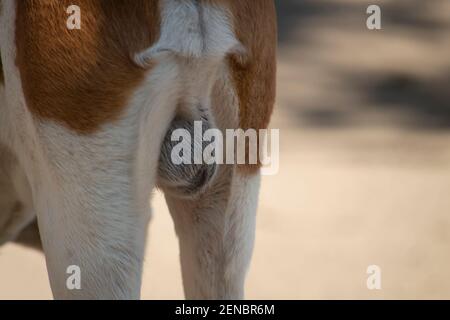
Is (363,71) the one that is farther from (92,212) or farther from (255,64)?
(92,212)

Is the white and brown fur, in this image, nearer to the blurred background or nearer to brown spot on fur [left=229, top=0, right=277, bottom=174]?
brown spot on fur [left=229, top=0, right=277, bottom=174]

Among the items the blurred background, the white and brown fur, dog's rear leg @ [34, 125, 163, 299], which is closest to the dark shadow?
the blurred background

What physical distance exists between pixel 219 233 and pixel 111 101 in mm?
455

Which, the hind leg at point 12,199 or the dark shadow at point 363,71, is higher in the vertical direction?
the dark shadow at point 363,71

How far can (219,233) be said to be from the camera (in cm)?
231

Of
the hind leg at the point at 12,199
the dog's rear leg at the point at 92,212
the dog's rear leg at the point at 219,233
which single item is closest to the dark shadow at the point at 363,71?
the hind leg at the point at 12,199

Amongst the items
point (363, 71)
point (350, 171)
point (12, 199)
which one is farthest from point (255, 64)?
point (363, 71)

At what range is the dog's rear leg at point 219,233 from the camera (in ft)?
7.53

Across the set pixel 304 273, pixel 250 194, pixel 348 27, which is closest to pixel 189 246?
pixel 250 194

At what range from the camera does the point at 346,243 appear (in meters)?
3.74

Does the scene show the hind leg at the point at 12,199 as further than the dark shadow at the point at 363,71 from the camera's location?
No

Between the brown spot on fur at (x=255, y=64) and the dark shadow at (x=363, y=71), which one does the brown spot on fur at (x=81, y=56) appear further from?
the dark shadow at (x=363, y=71)
